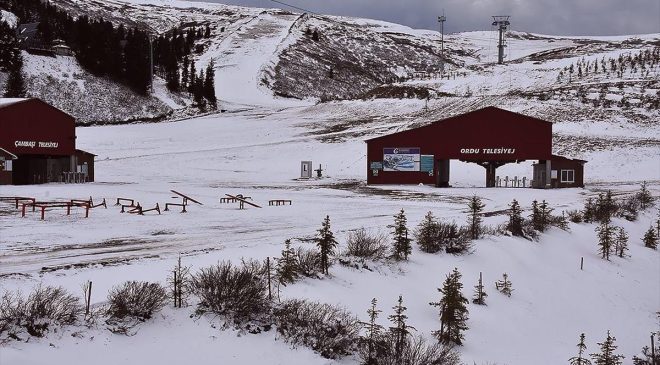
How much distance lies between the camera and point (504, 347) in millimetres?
11898

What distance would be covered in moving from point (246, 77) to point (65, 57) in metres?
→ 39.1

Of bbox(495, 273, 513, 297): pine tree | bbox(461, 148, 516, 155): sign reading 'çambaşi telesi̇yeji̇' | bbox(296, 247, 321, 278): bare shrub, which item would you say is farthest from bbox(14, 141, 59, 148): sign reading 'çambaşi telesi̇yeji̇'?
bbox(495, 273, 513, 297): pine tree

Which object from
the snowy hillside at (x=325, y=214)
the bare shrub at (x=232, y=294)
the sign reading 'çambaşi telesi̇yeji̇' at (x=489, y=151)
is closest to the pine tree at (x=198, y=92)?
the snowy hillside at (x=325, y=214)

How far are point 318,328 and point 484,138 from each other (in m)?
38.9

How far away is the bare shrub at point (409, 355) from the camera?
369 inches

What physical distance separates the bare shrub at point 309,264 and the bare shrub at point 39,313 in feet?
16.7

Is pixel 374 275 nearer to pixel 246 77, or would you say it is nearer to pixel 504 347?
pixel 504 347

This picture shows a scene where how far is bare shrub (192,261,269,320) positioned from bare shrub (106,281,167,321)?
0.80m

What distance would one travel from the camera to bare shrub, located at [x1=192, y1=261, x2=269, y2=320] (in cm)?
1030

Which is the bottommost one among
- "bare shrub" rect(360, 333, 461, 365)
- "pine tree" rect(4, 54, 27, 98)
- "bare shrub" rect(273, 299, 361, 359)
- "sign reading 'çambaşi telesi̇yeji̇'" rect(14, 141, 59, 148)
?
"bare shrub" rect(360, 333, 461, 365)

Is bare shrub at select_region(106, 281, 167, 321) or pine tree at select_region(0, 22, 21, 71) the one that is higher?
pine tree at select_region(0, 22, 21, 71)

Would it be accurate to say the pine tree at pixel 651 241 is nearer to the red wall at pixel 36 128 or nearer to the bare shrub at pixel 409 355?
the bare shrub at pixel 409 355

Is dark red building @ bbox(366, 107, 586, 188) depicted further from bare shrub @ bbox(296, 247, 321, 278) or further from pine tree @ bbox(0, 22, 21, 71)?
pine tree @ bbox(0, 22, 21, 71)

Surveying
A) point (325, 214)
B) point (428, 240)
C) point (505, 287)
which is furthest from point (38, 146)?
point (505, 287)
